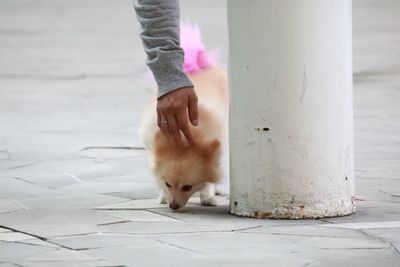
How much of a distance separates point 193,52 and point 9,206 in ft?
4.14

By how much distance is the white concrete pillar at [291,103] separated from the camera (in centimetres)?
503

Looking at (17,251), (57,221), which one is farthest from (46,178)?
(17,251)

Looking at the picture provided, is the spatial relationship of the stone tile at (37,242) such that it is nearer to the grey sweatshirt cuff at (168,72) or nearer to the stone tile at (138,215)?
the stone tile at (138,215)

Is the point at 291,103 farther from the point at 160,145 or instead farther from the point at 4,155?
the point at 4,155

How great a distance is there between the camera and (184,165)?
549 centimetres

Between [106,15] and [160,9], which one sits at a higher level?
[106,15]

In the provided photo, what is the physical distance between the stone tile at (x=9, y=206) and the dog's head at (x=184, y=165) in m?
0.68

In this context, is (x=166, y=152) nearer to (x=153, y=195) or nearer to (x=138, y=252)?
(x=153, y=195)

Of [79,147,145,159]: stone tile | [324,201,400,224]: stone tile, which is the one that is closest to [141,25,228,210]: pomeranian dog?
[324,201,400,224]: stone tile

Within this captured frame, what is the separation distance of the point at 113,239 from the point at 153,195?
1.34m

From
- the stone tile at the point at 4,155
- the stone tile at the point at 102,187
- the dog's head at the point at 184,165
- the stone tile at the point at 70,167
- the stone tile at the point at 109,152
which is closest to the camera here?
the dog's head at the point at 184,165

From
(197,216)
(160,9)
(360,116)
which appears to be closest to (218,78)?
(197,216)

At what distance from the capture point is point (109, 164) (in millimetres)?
7004

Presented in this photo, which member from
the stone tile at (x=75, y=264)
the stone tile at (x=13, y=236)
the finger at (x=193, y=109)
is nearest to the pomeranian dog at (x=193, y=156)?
the finger at (x=193, y=109)
